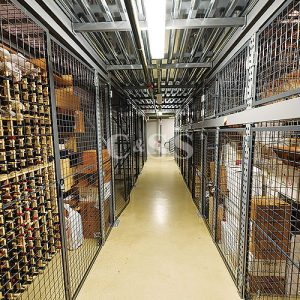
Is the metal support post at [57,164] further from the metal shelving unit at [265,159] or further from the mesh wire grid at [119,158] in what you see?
the mesh wire grid at [119,158]

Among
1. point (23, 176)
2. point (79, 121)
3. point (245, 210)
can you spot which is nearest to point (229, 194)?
point (245, 210)

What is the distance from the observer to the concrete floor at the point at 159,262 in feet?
6.36

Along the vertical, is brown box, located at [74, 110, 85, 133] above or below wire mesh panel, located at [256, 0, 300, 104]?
below

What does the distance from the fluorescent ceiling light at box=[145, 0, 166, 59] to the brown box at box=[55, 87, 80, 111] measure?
0.96 m

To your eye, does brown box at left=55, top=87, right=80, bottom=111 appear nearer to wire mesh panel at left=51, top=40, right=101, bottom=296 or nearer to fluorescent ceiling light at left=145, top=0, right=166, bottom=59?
wire mesh panel at left=51, top=40, right=101, bottom=296

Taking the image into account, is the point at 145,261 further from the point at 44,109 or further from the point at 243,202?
the point at 44,109

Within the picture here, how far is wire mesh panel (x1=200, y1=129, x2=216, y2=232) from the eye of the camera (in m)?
2.97

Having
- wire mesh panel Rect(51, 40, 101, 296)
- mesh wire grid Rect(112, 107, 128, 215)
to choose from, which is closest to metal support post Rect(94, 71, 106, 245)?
wire mesh panel Rect(51, 40, 101, 296)

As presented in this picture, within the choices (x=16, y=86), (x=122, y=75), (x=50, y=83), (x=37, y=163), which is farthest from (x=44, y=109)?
(x=122, y=75)

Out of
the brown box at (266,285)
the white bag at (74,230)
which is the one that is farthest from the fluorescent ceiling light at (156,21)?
A: the brown box at (266,285)

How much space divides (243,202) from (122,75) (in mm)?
2911

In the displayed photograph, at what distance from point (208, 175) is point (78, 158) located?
6.75 ft

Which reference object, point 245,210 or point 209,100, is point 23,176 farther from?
point 209,100

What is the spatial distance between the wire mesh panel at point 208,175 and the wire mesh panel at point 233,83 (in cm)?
62
